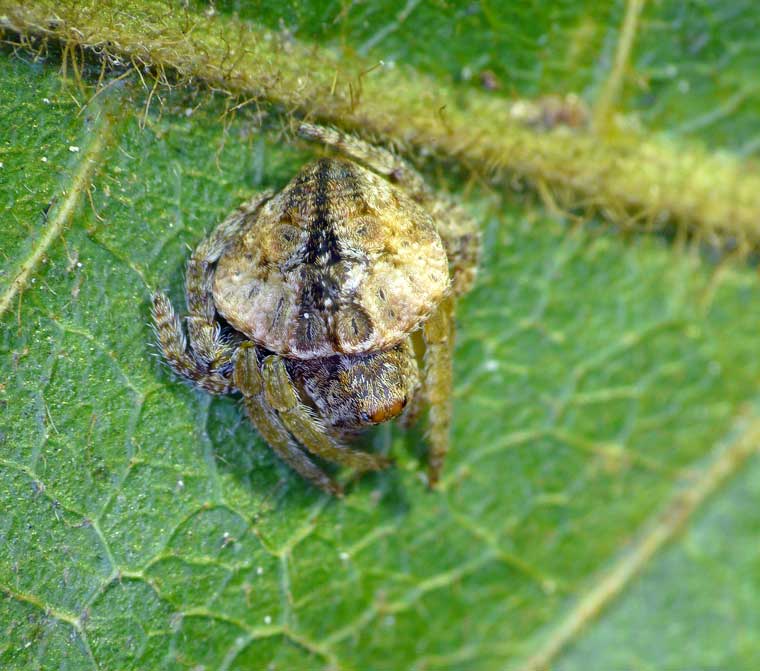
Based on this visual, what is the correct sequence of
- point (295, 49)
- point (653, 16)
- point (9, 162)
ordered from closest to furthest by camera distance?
point (9, 162), point (295, 49), point (653, 16)

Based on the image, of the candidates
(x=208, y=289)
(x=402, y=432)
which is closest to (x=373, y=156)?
(x=208, y=289)

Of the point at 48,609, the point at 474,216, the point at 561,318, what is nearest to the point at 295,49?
the point at 474,216

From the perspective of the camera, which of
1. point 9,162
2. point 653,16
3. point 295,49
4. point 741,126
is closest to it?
point 9,162

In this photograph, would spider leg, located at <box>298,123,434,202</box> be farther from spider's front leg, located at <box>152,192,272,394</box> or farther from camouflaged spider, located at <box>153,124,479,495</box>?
spider's front leg, located at <box>152,192,272,394</box>

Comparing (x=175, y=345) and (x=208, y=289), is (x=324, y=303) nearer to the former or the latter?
(x=208, y=289)

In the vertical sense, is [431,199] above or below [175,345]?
above

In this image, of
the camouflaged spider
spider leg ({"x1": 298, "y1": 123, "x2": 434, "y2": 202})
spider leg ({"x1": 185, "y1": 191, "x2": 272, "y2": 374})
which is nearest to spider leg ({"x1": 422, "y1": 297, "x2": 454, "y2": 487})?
the camouflaged spider

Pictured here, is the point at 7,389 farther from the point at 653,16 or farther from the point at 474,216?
the point at 653,16

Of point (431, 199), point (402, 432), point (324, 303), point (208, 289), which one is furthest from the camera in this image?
point (402, 432)
